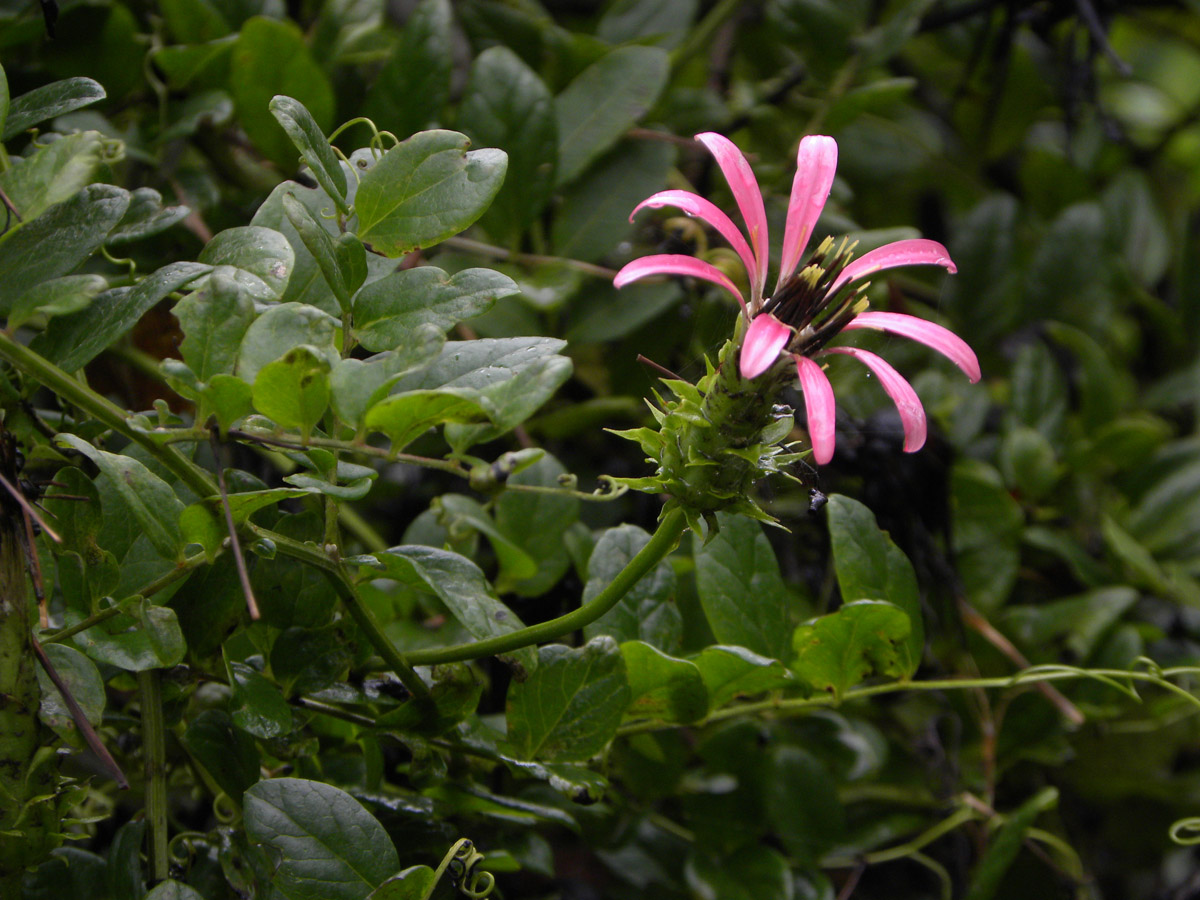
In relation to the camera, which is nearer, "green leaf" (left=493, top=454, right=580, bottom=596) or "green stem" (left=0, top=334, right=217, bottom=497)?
"green stem" (left=0, top=334, right=217, bottom=497)

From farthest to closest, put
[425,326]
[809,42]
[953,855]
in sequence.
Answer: [809,42]
[953,855]
[425,326]

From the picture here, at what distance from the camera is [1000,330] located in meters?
0.99

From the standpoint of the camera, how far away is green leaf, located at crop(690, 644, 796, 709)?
0.46 meters

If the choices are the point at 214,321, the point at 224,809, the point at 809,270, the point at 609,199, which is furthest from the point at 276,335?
the point at 609,199

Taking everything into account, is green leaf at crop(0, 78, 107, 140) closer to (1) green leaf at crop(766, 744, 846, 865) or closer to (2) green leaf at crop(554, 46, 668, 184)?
(2) green leaf at crop(554, 46, 668, 184)

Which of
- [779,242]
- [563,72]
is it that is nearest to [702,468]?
[779,242]

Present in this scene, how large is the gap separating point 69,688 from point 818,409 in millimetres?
331

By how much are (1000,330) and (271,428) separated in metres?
0.84

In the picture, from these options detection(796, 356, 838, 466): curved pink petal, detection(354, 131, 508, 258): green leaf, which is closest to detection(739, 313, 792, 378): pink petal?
detection(796, 356, 838, 466): curved pink petal

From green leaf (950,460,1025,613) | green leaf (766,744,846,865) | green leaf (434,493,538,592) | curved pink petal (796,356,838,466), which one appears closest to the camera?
curved pink petal (796,356,838,466)

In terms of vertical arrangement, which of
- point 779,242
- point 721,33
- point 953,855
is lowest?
point 953,855

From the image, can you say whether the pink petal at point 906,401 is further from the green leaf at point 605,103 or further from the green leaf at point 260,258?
the green leaf at point 605,103

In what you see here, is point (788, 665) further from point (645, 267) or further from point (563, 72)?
point (563, 72)

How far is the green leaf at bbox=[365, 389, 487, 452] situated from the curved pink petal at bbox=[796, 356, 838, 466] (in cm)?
12
